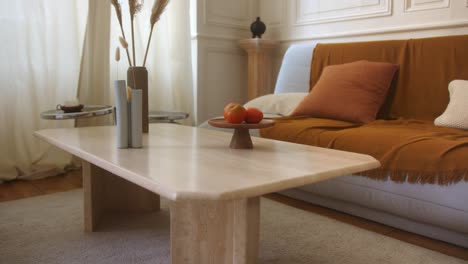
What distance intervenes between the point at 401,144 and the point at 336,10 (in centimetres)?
161

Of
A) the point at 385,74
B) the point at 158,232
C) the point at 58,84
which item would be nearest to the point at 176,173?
the point at 158,232

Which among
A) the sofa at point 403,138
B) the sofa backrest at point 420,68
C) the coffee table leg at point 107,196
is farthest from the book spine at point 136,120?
the sofa backrest at point 420,68

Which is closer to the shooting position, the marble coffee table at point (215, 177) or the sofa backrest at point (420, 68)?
the marble coffee table at point (215, 177)

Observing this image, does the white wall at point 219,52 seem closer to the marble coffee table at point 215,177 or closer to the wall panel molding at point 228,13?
the wall panel molding at point 228,13

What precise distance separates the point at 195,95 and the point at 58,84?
104 centimetres

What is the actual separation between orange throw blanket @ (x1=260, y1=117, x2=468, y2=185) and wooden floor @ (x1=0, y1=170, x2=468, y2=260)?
0.24 metres

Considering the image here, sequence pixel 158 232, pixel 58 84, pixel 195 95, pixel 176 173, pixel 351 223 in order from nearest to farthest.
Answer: pixel 176 173 → pixel 158 232 → pixel 351 223 → pixel 58 84 → pixel 195 95

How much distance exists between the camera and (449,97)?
7.04 feet

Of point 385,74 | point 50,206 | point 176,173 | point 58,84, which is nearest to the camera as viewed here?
point 176,173

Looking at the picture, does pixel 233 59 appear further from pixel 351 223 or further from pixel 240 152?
pixel 240 152

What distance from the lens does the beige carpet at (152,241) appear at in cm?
146

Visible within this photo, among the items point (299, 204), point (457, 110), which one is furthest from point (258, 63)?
point (457, 110)

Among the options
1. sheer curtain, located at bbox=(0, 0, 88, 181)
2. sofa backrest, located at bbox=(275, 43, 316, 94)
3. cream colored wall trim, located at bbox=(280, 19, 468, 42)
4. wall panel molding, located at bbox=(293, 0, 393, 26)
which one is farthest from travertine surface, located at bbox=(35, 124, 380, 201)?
wall panel molding, located at bbox=(293, 0, 393, 26)

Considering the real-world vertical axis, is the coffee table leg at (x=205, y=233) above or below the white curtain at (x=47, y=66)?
below
